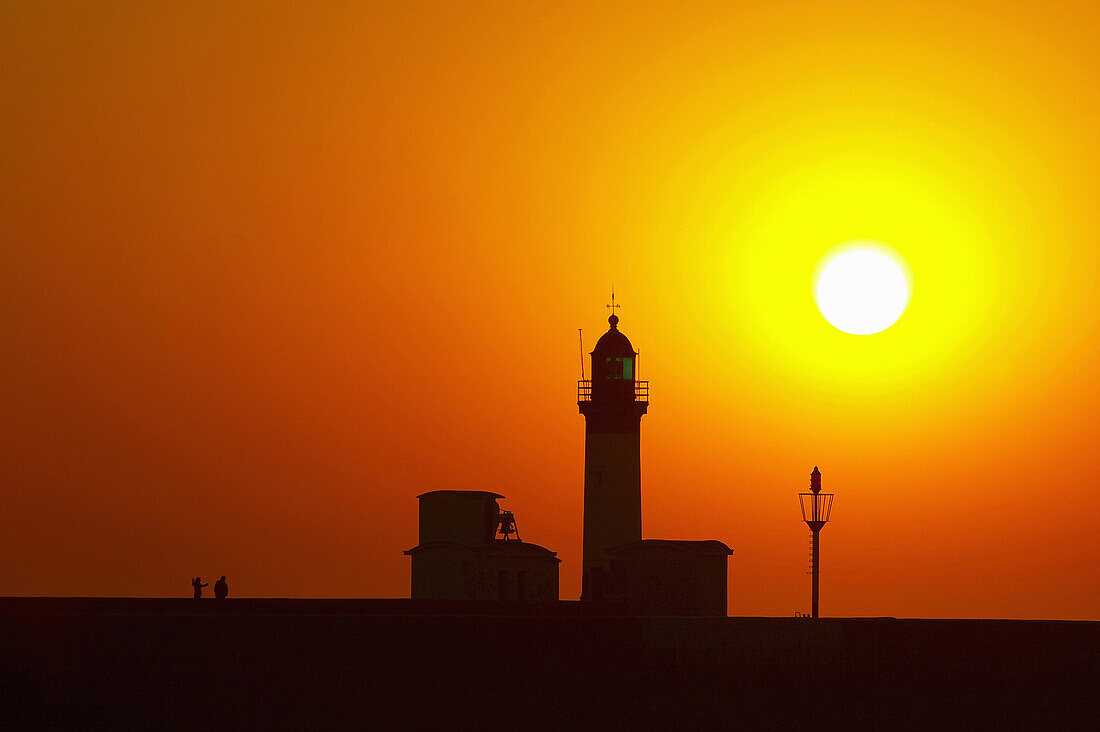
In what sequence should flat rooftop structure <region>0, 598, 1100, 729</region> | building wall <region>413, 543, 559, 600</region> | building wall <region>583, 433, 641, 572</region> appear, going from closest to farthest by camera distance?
flat rooftop structure <region>0, 598, 1100, 729</region>
building wall <region>413, 543, 559, 600</region>
building wall <region>583, 433, 641, 572</region>

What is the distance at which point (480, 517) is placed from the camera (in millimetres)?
67688

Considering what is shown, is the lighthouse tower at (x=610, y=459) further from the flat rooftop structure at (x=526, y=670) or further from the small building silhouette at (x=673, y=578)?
the flat rooftop structure at (x=526, y=670)

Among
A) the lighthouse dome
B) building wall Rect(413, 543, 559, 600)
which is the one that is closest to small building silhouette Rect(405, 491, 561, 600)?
building wall Rect(413, 543, 559, 600)

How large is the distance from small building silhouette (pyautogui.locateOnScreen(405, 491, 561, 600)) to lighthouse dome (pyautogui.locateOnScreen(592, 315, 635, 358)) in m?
7.12

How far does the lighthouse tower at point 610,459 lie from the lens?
6850 cm

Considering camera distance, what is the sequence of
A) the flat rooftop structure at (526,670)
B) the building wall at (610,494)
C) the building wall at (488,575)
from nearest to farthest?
1. the flat rooftop structure at (526,670)
2. the building wall at (488,575)
3. the building wall at (610,494)

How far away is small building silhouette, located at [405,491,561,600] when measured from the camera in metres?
65.6

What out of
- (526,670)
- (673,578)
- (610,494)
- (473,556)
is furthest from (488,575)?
(526,670)

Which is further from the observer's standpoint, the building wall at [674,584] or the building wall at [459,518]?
the building wall at [459,518]

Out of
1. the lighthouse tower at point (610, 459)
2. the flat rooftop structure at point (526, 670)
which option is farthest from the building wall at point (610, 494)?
the flat rooftop structure at point (526, 670)

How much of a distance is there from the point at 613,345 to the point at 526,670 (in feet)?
90.2

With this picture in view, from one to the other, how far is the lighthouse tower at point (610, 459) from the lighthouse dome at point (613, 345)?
4cm

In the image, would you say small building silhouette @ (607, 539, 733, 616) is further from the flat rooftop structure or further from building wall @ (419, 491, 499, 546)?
the flat rooftop structure

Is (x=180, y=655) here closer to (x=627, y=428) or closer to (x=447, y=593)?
(x=447, y=593)
